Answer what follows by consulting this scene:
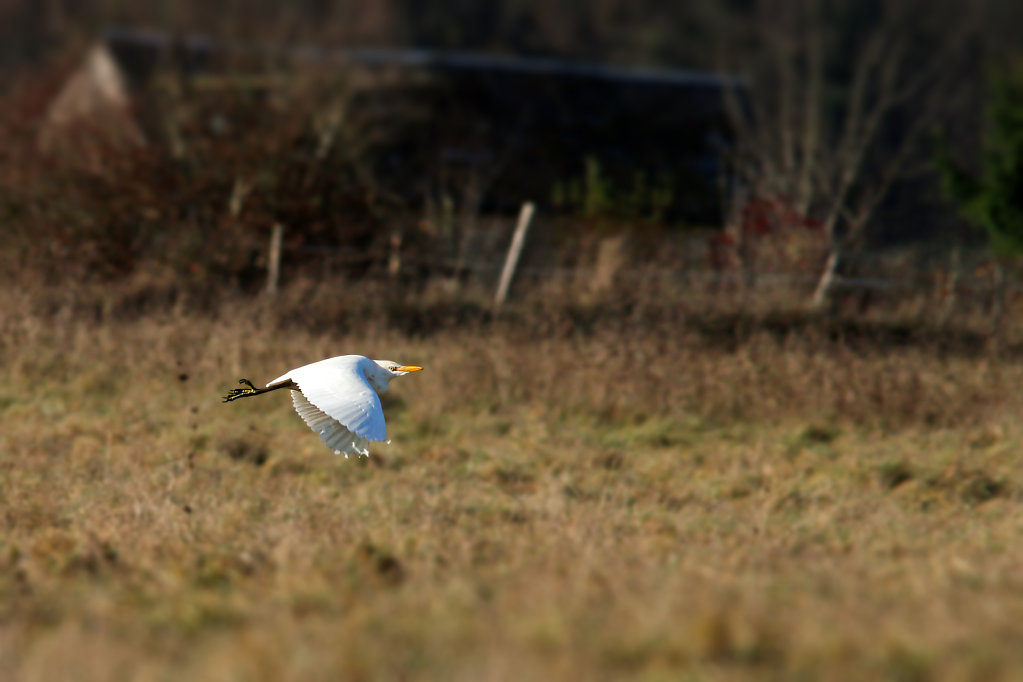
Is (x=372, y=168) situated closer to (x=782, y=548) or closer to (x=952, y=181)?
(x=952, y=181)

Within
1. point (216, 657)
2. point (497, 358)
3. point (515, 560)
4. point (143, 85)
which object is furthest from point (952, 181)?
point (143, 85)

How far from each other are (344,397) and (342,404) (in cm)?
7

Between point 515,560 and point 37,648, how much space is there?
1988mm

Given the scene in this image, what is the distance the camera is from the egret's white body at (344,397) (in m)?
5.98

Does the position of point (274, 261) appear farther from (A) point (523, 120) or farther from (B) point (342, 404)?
(A) point (523, 120)

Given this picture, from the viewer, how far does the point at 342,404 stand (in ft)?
20.0

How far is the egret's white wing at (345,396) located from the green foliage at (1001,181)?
28.5 feet

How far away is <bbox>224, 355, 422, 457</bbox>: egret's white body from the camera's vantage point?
19.6ft

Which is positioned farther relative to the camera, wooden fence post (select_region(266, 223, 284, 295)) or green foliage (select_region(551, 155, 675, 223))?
green foliage (select_region(551, 155, 675, 223))

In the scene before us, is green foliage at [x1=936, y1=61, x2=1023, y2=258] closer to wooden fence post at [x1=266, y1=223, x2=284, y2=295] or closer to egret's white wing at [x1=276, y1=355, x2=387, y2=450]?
wooden fence post at [x1=266, y1=223, x2=284, y2=295]

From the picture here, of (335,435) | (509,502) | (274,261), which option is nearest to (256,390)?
(335,435)

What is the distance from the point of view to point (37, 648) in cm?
393

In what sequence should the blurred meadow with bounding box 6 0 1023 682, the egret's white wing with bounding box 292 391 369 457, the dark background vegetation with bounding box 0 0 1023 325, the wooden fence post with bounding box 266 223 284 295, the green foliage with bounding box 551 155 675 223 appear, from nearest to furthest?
the blurred meadow with bounding box 6 0 1023 682, the egret's white wing with bounding box 292 391 369 457, the wooden fence post with bounding box 266 223 284 295, the dark background vegetation with bounding box 0 0 1023 325, the green foliage with bounding box 551 155 675 223

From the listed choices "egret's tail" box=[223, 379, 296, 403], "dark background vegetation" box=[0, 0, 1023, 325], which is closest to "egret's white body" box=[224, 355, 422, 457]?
"egret's tail" box=[223, 379, 296, 403]
